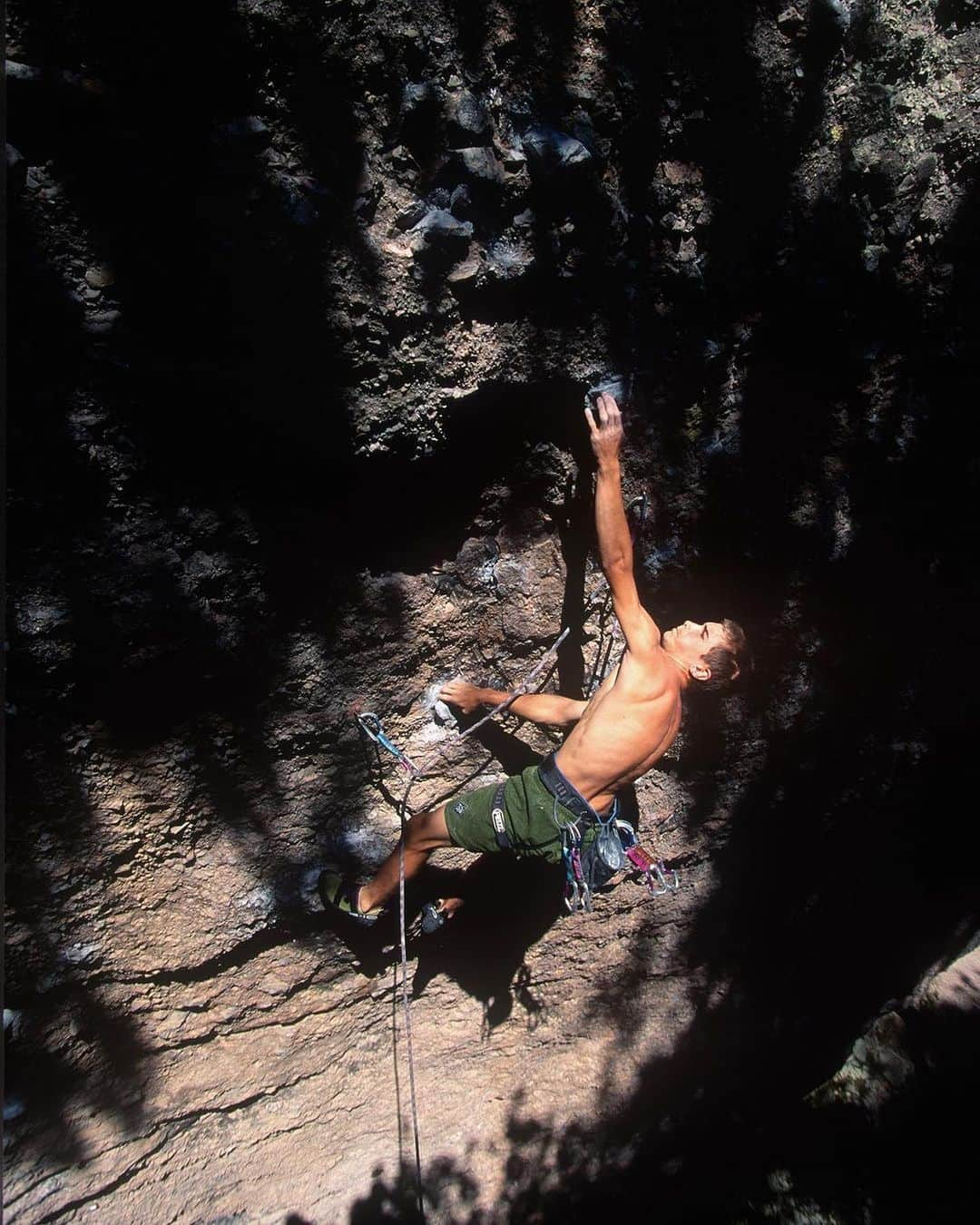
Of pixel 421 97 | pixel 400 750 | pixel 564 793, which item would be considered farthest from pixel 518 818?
pixel 421 97

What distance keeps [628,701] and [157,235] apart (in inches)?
69.2

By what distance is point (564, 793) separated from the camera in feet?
7.41

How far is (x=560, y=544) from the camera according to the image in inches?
85.7

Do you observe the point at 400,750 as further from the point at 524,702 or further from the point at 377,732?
the point at 524,702

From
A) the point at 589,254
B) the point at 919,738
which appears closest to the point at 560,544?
the point at 589,254

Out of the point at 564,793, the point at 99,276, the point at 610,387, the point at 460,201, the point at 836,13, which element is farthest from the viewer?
the point at 564,793

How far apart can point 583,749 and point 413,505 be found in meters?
0.97

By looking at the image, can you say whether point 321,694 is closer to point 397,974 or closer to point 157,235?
point 157,235

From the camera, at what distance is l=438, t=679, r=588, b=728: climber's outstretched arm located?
2275 mm

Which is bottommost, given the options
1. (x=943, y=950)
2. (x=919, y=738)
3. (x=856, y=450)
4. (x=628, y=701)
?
(x=943, y=950)

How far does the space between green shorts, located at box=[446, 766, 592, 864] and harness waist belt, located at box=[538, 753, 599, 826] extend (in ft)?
0.06

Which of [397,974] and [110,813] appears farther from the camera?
[397,974]

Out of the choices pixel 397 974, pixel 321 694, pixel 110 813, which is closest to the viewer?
pixel 110 813

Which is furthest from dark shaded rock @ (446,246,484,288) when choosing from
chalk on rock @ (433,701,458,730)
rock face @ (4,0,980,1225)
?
chalk on rock @ (433,701,458,730)
